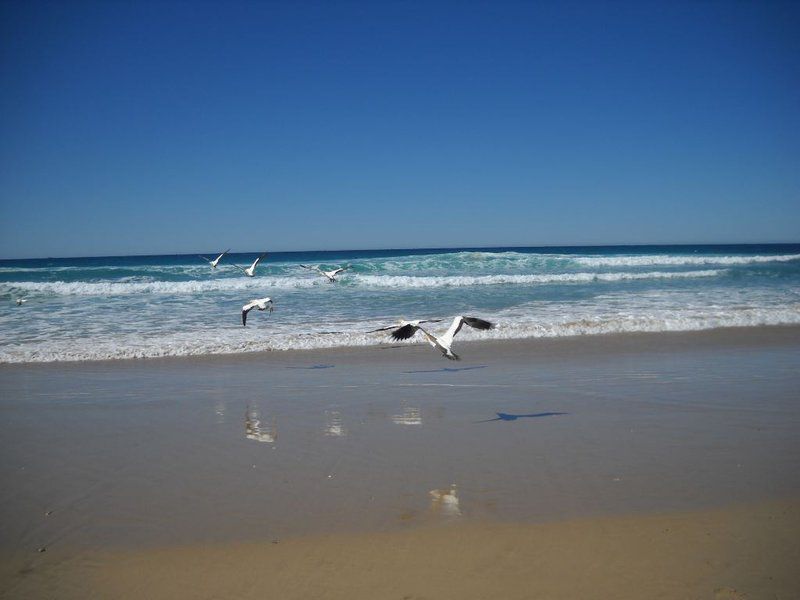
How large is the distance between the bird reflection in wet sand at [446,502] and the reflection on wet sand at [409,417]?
5.60 feet

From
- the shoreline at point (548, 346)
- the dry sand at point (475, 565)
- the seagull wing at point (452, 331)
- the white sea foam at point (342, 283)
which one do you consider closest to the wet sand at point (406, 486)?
the dry sand at point (475, 565)

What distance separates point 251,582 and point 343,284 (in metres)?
26.3

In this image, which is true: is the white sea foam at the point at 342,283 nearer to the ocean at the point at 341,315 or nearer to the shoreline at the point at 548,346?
the ocean at the point at 341,315

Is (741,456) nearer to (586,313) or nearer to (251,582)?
(251,582)

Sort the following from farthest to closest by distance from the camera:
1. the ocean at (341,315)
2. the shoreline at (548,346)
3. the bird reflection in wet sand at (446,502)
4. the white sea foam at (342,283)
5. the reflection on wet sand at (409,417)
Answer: the white sea foam at (342,283) → the ocean at (341,315) → the shoreline at (548,346) → the reflection on wet sand at (409,417) → the bird reflection in wet sand at (446,502)

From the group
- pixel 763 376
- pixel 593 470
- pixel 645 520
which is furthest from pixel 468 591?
pixel 763 376

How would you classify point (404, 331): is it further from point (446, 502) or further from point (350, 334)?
point (350, 334)

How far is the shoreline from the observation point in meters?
10.2

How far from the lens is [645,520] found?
3930 millimetres

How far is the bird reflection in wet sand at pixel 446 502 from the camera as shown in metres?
4.07

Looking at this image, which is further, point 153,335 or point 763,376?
point 153,335

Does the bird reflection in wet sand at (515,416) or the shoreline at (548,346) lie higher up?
the shoreline at (548,346)

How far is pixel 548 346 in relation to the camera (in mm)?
10805

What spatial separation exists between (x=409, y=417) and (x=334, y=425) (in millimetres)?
832
